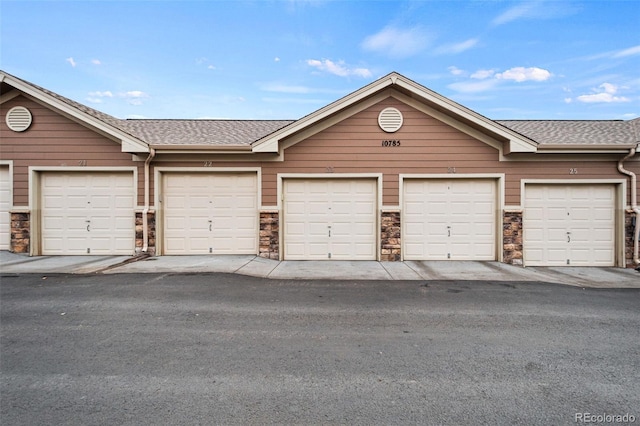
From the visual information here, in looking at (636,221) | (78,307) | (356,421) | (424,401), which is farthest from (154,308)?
(636,221)

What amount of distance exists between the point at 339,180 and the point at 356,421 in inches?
308

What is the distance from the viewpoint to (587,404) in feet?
9.04

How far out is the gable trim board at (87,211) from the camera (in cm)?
984

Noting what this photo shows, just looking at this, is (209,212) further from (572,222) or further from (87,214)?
(572,222)

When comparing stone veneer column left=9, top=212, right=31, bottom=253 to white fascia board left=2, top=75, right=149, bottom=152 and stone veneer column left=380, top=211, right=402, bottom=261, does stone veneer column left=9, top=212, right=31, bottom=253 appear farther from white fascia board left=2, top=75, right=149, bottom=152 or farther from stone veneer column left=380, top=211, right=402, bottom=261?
stone veneer column left=380, top=211, right=402, bottom=261

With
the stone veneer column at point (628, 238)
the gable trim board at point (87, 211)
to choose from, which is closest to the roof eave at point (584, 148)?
the stone veneer column at point (628, 238)

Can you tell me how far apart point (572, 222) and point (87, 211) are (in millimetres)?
14607

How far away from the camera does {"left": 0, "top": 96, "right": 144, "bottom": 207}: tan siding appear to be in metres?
9.72

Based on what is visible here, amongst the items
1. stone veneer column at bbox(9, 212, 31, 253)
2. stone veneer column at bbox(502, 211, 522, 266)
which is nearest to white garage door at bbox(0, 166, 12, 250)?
stone veneer column at bbox(9, 212, 31, 253)

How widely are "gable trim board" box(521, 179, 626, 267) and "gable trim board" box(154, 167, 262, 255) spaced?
8375 millimetres

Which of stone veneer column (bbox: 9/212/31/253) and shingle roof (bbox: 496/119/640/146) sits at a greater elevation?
shingle roof (bbox: 496/119/640/146)

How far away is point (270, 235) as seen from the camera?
976 centimetres

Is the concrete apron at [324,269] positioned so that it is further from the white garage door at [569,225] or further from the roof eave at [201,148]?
the roof eave at [201,148]

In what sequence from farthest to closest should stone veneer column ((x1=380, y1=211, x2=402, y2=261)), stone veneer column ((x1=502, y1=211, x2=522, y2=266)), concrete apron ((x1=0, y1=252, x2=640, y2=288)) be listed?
stone veneer column ((x1=380, y1=211, x2=402, y2=261)) → stone veneer column ((x1=502, y1=211, x2=522, y2=266)) → concrete apron ((x1=0, y1=252, x2=640, y2=288))
